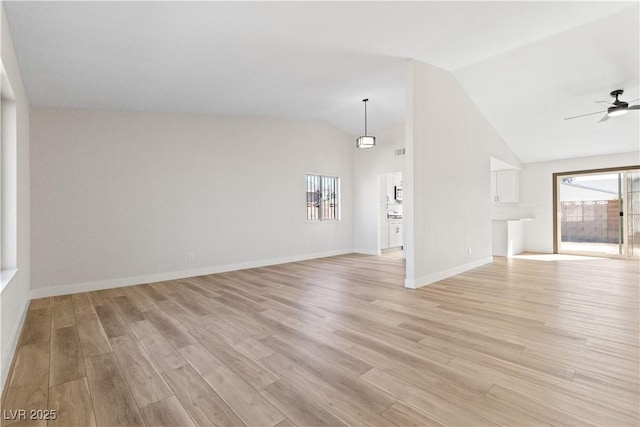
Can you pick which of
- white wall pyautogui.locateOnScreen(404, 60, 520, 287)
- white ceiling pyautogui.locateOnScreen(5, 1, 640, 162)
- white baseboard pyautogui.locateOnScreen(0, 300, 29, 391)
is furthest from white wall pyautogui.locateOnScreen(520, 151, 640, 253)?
white baseboard pyautogui.locateOnScreen(0, 300, 29, 391)

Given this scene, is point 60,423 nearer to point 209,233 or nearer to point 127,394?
point 127,394

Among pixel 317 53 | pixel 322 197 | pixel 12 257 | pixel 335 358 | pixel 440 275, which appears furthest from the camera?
pixel 322 197

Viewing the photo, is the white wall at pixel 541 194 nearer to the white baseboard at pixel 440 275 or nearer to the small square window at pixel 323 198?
the white baseboard at pixel 440 275

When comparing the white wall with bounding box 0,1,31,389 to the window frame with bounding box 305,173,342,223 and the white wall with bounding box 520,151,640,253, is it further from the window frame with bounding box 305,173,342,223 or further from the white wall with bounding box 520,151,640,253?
the white wall with bounding box 520,151,640,253

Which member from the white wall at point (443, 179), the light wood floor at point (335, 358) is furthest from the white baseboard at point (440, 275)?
the light wood floor at point (335, 358)

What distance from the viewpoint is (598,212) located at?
23.6ft

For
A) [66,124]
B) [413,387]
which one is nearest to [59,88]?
[66,124]

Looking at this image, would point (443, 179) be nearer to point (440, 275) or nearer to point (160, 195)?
point (440, 275)

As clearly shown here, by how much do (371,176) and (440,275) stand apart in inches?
141

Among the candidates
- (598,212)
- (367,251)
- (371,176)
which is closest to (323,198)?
(371,176)

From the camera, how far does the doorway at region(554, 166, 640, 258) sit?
262 inches

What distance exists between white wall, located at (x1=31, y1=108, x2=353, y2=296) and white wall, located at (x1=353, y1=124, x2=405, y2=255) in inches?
58.9

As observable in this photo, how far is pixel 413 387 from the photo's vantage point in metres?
1.79

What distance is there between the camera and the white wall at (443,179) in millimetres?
4230
